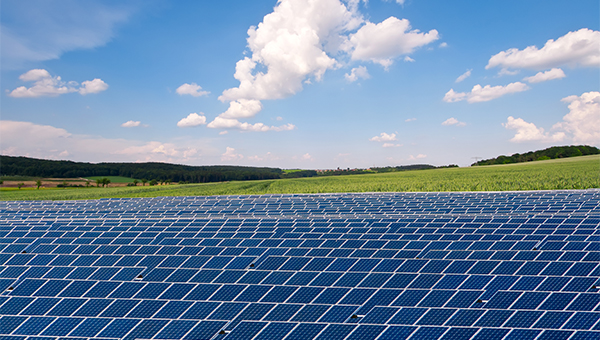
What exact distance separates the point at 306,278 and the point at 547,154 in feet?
421

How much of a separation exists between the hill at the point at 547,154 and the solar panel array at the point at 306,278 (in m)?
112

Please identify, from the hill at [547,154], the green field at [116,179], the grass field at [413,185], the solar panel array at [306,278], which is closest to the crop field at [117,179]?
the green field at [116,179]

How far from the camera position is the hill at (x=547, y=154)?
10768 cm

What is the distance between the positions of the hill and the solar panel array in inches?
4415

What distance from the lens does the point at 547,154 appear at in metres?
110

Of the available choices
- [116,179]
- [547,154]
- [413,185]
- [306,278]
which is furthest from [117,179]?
[547,154]

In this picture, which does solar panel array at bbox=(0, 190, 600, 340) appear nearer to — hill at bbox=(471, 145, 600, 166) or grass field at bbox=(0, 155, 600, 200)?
grass field at bbox=(0, 155, 600, 200)

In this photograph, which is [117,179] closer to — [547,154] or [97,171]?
[97,171]

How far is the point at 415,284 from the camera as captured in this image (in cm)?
909

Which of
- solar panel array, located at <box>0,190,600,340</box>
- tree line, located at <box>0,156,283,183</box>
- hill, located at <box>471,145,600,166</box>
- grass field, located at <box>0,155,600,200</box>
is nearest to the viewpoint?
solar panel array, located at <box>0,190,600,340</box>

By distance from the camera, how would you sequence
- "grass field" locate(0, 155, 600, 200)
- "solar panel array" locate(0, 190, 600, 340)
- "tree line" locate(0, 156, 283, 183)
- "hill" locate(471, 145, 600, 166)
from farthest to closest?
"hill" locate(471, 145, 600, 166) → "tree line" locate(0, 156, 283, 183) → "grass field" locate(0, 155, 600, 200) → "solar panel array" locate(0, 190, 600, 340)

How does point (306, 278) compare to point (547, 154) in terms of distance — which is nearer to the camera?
point (306, 278)

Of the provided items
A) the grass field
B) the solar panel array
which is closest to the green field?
the grass field

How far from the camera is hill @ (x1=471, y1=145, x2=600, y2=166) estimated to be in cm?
10768
